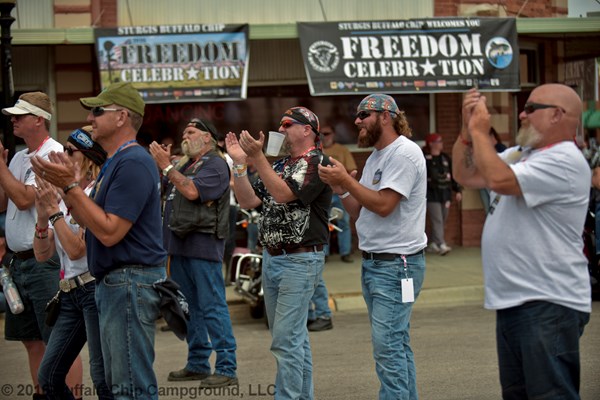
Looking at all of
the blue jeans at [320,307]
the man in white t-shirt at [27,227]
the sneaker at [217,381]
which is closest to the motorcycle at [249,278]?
the blue jeans at [320,307]

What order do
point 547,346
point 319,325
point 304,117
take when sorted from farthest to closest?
point 319,325 → point 304,117 → point 547,346

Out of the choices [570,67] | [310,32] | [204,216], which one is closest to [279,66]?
[310,32]

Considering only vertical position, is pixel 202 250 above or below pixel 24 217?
below

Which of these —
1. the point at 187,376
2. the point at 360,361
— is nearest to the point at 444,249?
the point at 360,361

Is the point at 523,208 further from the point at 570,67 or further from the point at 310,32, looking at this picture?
the point at 570,67

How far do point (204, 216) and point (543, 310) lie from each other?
4159 mm

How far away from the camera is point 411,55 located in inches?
570

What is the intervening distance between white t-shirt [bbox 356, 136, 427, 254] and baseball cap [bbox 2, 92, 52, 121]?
2.27 metres

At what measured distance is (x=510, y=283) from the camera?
→ 459 cm

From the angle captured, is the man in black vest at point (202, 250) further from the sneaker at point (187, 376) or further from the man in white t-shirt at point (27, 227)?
the man in white t-shirt at point (27, 227)

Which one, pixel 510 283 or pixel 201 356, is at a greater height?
pixel 510 283

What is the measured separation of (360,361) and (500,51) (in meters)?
7.23

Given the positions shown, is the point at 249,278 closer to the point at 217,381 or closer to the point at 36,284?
the point at 217,381

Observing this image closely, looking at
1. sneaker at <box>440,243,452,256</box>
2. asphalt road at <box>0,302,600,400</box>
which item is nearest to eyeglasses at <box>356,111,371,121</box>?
asphalt road at <box>0,302,600,400</box>
